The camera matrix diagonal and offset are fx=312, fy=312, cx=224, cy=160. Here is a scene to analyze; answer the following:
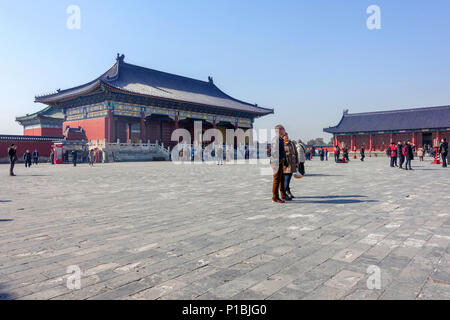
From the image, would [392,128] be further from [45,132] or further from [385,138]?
[45,132]

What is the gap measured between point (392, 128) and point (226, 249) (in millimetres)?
43694

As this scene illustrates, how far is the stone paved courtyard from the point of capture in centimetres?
219

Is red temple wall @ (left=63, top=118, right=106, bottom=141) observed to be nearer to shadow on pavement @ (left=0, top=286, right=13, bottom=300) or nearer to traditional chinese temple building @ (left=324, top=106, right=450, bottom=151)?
shadow on pavement @ (left=0, top=286, right=13, bottom=300)

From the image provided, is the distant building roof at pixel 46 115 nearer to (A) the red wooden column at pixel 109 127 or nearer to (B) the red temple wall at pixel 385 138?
(A) the red wooden column at pixel 109 127

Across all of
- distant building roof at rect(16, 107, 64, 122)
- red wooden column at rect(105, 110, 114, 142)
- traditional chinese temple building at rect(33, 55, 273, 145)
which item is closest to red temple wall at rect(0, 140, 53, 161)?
traditional chinese temple building at rect(33, 55, 273, 145)

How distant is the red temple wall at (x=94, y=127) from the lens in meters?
26.6

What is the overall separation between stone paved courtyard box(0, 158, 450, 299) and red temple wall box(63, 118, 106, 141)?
2200cm

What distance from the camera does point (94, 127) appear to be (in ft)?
89.8

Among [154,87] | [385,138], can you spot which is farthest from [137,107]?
[385,138]

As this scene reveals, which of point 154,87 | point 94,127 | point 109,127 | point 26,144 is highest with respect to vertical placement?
point 154,87

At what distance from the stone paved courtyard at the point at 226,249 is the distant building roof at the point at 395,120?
130 feet

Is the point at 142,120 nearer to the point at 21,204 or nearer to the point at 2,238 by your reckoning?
the point at 21,204

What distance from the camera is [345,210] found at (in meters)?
5.03
